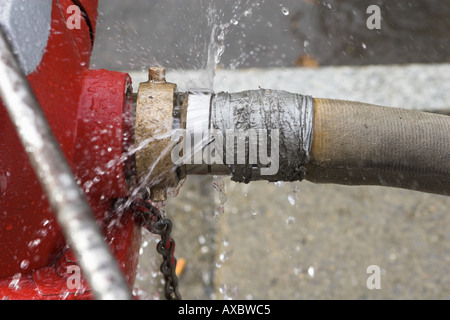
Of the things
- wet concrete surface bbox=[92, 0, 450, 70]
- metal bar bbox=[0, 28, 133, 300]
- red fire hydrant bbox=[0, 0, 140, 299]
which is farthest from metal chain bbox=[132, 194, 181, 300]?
wet concrete surface bbox=[92, 0, 450, 70]

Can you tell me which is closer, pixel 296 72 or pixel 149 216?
pixel 149 216

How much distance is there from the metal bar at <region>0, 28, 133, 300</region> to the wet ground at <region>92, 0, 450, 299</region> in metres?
1.22

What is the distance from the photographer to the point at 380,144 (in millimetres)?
1134

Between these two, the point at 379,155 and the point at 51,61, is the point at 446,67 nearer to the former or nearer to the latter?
the point at 379,155

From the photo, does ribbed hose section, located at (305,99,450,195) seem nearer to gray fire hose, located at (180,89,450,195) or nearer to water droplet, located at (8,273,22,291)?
gray fire hose, located at (180,89,450,195)

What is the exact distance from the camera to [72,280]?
115cm

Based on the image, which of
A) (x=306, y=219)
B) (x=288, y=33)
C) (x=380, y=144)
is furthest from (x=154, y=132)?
(x=288, y=33)

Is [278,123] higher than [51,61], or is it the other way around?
[51,61]

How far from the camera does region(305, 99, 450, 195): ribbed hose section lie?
44.8 inches

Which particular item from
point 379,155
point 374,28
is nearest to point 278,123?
point 379,155

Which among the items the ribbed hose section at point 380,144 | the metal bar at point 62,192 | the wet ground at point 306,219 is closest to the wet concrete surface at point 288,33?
the wet ground at point 306,219

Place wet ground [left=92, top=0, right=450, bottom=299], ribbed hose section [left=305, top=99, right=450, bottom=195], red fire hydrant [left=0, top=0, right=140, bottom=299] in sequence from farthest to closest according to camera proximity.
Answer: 1. wet ground [left=92, top=0, right=450, bottom=299]
2. ribbed hose section [left=305, top=99, right=450, bottom=195]
3. red fire hydrant [left=0, top=0, right=140, bottom=299]

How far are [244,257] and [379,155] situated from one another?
3.67 ft

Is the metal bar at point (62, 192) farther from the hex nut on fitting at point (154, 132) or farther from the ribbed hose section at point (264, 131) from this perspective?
the ribbed hose section at point (264, 131)
